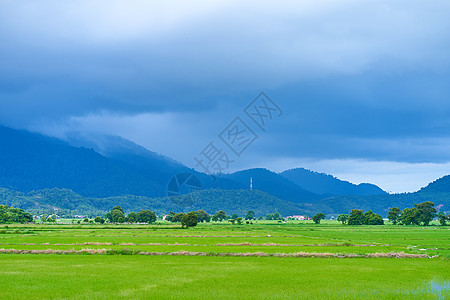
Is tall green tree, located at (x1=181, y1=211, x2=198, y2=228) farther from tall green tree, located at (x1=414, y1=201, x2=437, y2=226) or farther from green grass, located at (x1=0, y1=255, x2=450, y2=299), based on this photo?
tall green tree, located at (x1=414, y1=201, x2=437, y2=226)

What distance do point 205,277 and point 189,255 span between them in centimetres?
1144

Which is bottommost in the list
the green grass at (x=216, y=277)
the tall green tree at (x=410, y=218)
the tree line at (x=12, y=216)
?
the green grass at (x=216, y=277)

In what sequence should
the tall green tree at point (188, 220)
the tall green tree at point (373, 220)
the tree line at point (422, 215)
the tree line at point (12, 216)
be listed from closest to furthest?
the tall green tree at point (188, 220), the tree line at point (422, 215), the tree line at point (12, 216), the tall green tree at point (373, 220)

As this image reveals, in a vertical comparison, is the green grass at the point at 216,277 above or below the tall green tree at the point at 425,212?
below

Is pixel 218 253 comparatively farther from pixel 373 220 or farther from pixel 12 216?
pixel 12 216

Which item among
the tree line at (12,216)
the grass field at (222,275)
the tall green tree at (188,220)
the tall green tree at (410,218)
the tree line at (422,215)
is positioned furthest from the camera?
the tall green tree at (410,218)

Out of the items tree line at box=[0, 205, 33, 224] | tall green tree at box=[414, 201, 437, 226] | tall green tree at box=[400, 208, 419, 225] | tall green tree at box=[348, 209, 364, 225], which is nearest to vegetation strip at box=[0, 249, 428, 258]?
tall green tree at box=[414, 201, 437, 226]

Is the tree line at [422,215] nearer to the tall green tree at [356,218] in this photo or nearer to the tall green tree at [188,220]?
the tall green tree at [356,218]

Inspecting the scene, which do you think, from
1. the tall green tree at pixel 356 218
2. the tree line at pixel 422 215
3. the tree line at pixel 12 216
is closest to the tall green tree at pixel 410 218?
the tree line at pixel 422 215

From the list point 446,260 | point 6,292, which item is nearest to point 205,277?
point 6,292

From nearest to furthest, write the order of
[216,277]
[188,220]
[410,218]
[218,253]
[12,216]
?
[216,277] < [218,253] < [188,220] < [12,216] < [410,218]

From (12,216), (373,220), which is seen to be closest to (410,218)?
(373,220)

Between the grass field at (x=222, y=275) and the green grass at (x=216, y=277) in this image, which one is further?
the grass field at (x=222, y=275)

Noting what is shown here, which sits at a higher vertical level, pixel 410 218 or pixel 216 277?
pixel 410 218
